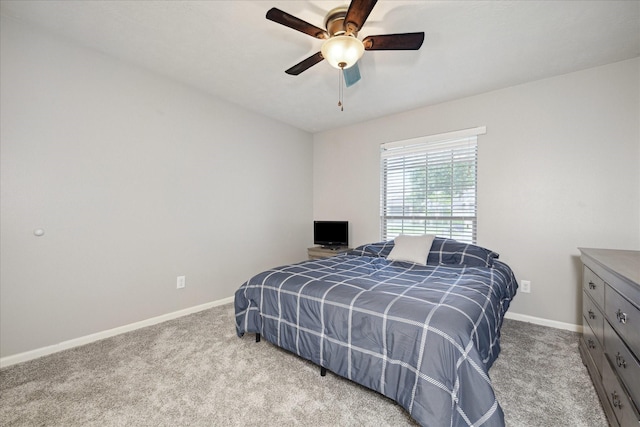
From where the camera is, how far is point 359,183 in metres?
4.11

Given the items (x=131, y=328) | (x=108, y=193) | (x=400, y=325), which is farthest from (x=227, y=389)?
(x=108, y=193)

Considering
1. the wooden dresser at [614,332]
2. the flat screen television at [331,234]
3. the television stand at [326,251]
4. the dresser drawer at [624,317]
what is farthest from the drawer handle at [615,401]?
the flat screen television at [331,234]

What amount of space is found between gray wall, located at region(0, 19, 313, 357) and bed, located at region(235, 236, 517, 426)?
113 cm

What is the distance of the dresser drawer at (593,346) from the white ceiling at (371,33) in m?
2.17

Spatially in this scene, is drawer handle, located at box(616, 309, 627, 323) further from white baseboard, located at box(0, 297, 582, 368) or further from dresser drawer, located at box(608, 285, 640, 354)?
white baseboard, located at box(0, 297, 582, 368)

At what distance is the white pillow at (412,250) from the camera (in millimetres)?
2799

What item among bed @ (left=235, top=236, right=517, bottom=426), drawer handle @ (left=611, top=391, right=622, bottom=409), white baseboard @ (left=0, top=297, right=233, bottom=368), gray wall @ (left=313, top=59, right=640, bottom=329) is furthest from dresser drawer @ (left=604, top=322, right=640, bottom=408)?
white baseboard @ (left=0, top=297, right=233, bottom=368)

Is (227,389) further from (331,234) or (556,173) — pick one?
(556,173)

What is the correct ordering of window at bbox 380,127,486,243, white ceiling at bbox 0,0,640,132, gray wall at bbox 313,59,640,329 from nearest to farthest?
1. white ceiling at bbox 0,0,640,132
2. gray wall at bbox 313,59,640,329
3. window at bbox 380,127,486,243

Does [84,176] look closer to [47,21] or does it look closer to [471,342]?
[47,21]

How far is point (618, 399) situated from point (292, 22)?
2565 millimetres

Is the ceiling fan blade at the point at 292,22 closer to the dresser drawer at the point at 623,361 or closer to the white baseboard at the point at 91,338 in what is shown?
the dresser drawer at the point at 623,361

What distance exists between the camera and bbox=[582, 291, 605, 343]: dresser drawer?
1.67m

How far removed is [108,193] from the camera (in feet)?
8.00
